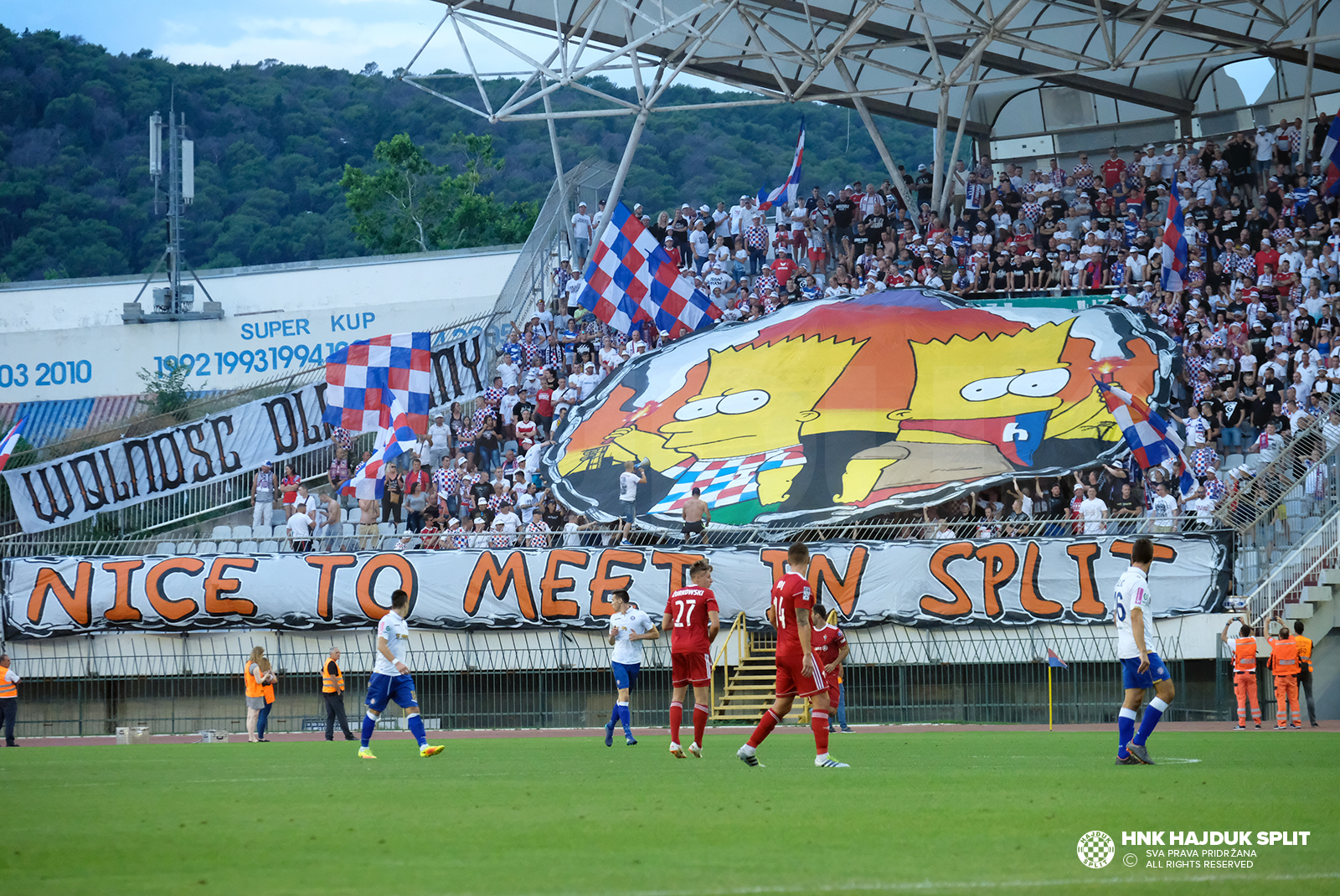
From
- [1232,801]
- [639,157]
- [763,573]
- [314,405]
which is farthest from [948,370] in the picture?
[639,157]

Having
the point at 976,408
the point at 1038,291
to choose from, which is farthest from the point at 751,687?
the point at 1038,291

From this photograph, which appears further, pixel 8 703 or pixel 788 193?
pixel 788 193

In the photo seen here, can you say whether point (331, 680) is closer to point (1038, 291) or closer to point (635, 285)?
point (635, 285)

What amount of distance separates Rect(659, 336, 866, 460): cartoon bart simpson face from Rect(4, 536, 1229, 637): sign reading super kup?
4223mm

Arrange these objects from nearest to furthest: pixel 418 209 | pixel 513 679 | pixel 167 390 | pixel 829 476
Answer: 1. pixel 513 679
2. pixel 829 476
3. pixel 167 390
4. pixel 418 209

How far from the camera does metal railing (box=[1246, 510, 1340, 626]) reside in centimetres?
2458

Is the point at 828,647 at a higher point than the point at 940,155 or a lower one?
lower

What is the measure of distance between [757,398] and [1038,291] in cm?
732

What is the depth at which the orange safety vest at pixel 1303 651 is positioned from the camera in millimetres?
22484

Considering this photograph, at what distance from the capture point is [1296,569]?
2491 cm

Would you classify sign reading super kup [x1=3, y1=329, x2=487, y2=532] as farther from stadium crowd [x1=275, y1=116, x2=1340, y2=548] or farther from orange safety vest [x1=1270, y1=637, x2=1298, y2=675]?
orange safety vest [x1=1270, y1=637, x2=1298, y2=675]

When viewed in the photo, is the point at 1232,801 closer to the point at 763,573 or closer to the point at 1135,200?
the point at 763,573

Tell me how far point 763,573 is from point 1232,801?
1727cm

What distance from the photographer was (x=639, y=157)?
85188 mm
